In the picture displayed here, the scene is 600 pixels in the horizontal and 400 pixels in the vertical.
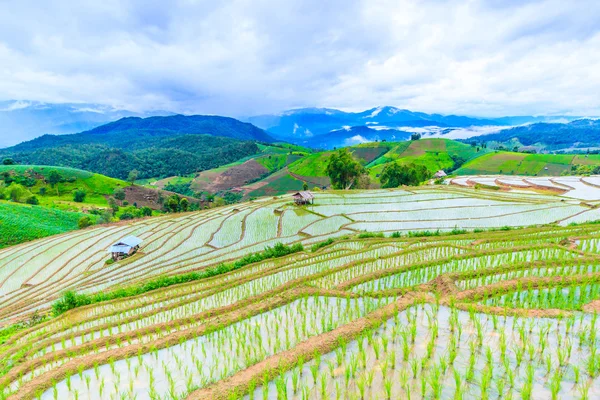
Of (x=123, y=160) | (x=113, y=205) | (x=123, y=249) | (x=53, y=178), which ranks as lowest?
(x=123, y=249)

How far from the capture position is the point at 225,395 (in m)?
4.85

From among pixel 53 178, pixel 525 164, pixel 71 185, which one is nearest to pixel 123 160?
pixel 71 185

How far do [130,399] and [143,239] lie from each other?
2780 centimetres

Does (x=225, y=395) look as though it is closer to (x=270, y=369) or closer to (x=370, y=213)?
(x=270, y=369)

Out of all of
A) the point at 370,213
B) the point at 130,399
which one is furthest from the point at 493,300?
the point at 370,213

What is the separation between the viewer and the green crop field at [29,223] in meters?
37.1

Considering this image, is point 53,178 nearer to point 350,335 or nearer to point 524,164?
point 350,335

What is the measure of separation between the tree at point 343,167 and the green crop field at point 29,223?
45.0 meters

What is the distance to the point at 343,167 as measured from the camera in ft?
177

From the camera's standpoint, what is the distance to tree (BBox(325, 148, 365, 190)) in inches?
2123

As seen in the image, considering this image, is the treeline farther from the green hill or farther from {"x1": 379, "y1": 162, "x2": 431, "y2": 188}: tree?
{"x1": 379, "y1": 162, "x2": 431, "y2": 188}: tree

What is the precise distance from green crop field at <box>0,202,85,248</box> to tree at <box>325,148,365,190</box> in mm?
44964

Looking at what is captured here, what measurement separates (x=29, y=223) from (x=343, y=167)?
49.4m

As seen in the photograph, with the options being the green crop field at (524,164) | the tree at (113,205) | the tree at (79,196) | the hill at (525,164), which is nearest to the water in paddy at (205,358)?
the tree at (113,205)
